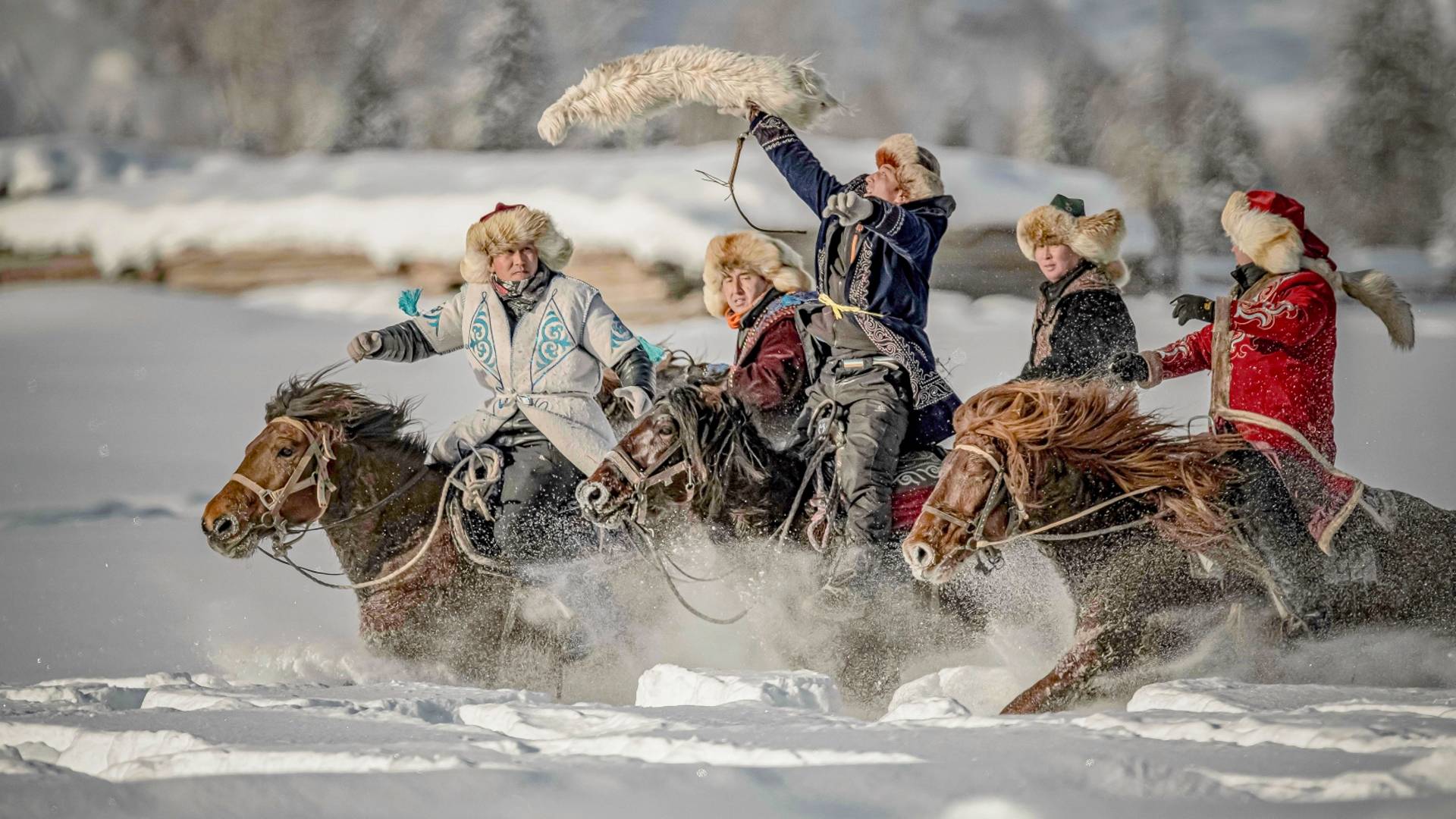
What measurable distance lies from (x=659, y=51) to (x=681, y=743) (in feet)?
9.71

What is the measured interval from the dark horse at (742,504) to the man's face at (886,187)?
97 centimetres

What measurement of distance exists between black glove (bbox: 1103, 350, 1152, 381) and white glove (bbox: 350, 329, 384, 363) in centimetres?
293

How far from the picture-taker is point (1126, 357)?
4.96m

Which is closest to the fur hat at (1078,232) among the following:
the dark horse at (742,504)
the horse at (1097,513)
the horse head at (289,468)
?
the horse at (1097,513)

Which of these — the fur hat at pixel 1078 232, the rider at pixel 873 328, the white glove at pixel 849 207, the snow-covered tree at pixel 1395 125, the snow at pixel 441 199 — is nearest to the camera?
the white glove at pixel 849 207

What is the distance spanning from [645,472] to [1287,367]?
7.45 ft

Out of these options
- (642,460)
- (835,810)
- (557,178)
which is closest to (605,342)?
(642,460)

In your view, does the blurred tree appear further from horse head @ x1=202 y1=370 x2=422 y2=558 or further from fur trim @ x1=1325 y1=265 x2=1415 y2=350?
fur trim @ x1=1325 y1=265 x2=1415 y2=350

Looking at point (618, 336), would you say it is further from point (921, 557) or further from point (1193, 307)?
point (1193, 307)

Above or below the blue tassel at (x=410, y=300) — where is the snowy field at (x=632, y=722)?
below

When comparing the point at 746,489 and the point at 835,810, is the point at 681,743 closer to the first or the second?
the point at 835,810

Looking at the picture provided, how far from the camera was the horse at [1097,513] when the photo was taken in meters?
4.28

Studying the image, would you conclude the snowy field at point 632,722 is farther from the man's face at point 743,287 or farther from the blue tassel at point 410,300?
the blue tassel at point 410,300

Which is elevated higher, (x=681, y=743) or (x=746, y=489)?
(x=746, y=489)
